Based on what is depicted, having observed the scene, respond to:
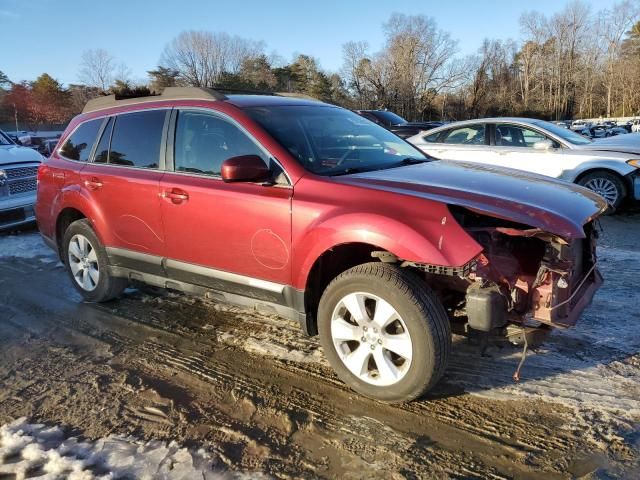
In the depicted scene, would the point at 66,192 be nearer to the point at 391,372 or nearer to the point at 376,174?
the point at 376,174

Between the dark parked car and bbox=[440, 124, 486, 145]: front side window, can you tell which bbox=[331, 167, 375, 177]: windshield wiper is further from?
the dark parked car

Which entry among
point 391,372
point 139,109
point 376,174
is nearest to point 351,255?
point 376,174

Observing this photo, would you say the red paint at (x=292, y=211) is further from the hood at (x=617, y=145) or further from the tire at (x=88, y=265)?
the hood at (x=617, y=145)

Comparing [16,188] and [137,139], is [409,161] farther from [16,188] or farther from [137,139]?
[16,188]

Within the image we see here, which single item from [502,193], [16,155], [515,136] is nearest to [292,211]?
[502,193]

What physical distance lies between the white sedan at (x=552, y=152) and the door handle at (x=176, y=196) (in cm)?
518

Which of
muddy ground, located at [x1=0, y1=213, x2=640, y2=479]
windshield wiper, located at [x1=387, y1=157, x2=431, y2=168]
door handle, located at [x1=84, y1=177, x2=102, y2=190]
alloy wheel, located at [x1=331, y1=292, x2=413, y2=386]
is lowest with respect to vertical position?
muddy ground, located at [x1=0, y1=213, x2=640, y2=479]

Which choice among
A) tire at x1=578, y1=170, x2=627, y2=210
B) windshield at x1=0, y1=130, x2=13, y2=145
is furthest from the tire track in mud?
tire at x1=578, y1=170, x2=627, y2=210

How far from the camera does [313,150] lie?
361 centimetres

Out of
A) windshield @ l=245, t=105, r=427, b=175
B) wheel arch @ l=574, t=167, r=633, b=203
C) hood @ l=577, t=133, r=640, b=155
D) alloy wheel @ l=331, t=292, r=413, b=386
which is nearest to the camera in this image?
alloy wheel @ l=331, t=292, r=413, b=386

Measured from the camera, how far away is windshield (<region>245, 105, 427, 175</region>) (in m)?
3.53

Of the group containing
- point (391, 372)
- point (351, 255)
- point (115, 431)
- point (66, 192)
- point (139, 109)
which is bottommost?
point (115, 431)

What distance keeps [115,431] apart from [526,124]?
8.07m

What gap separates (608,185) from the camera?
8.23 meters
